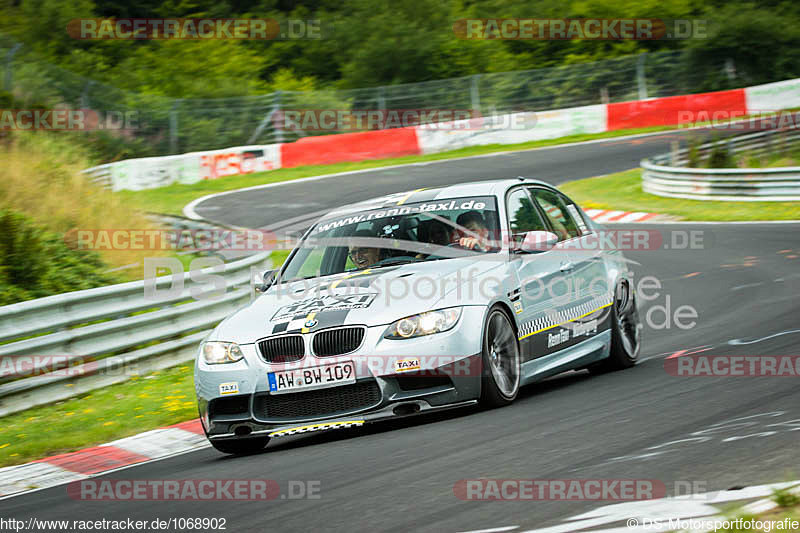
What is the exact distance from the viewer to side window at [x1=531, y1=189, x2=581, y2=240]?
26.8 feet

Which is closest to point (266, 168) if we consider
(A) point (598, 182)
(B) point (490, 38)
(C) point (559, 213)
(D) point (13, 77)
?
(D) point (13, 77)

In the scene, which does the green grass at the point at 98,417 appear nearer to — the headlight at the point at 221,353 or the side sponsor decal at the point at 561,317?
the headlight at the point at 221,353

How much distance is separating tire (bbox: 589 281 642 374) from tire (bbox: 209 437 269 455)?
3082mm

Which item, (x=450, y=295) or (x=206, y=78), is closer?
(x=450, y=295)

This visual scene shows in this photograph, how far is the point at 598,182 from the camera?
24234 mm

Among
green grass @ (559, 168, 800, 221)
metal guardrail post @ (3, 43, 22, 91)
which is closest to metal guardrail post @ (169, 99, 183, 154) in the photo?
metal guardrail post @ (3, 43, 22, 91)

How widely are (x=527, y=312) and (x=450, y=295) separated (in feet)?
2.84

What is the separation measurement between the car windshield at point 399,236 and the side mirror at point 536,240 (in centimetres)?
21

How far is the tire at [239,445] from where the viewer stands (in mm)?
6602

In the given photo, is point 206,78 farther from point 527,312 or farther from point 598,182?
point 527,312

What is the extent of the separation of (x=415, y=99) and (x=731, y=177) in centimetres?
1264

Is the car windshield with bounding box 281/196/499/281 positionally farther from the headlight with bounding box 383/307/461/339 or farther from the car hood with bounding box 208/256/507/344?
the headlight with bounding box 383/307/461/339

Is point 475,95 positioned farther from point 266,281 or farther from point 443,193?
point 266,281

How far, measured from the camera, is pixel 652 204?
2191cm
